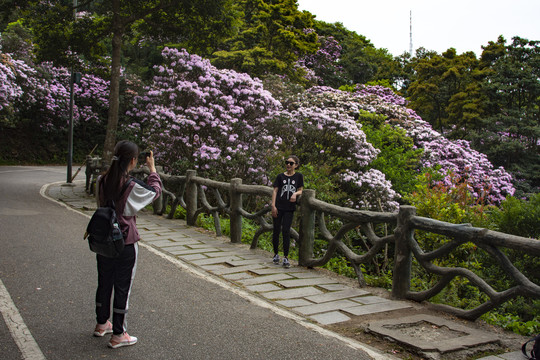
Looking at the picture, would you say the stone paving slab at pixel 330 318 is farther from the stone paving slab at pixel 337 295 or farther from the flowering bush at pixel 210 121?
the flowering bush at pixel 210 121

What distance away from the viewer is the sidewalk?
4.45m

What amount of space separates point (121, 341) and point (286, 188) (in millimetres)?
3526

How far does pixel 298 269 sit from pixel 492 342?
10.4 ft

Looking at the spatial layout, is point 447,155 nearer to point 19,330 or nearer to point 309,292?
point 309,292

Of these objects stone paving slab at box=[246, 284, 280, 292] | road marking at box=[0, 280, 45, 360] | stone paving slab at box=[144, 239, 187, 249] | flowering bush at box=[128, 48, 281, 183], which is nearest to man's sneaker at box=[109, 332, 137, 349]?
road marking at box=[0, 280, 45, 360]

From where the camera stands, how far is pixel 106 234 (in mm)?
3914

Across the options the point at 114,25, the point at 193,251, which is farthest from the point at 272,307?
the point at 114,25

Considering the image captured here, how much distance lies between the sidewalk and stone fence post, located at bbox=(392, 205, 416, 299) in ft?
0.65

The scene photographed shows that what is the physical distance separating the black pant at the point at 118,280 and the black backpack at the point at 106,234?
14 centimetres

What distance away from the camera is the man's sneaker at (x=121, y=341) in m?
4.09

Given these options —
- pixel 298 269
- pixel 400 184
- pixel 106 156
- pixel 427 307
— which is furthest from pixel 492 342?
pixel 106 156

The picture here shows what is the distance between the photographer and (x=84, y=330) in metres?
4.49

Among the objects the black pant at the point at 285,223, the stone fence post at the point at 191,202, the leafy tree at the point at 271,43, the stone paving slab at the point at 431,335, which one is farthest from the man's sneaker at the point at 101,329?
the leafy tree at the point at 271,43

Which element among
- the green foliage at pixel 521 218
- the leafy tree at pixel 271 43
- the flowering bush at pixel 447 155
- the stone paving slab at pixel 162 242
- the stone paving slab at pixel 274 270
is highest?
the leafy tree at pixel 271 43
